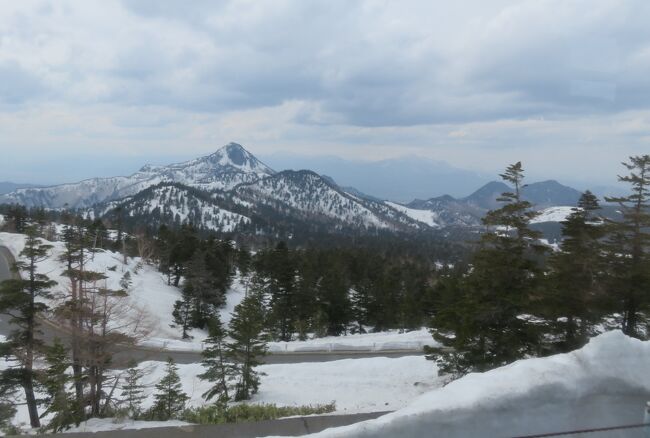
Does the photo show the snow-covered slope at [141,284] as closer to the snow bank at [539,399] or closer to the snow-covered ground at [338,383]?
the snow-covered ground at [338,383]

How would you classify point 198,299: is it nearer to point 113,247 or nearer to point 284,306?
point 284,306

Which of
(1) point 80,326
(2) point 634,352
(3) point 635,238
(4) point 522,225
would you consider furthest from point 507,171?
(1) point 80,326

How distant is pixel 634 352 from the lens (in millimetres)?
4688

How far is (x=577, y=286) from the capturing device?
1540 cm

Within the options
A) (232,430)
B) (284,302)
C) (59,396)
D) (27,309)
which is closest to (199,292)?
(284,302)

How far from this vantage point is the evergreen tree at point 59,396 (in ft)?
38.4

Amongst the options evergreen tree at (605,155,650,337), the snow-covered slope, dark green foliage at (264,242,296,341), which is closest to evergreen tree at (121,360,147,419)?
evergreen tree at (605,155,650,337)

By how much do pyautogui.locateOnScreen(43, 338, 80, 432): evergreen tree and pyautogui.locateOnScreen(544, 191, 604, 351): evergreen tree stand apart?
50.1 feet

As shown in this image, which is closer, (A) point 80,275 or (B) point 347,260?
(A) point 80,275

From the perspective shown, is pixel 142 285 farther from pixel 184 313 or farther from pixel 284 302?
pixel 284 302

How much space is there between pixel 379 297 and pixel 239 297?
783 inches

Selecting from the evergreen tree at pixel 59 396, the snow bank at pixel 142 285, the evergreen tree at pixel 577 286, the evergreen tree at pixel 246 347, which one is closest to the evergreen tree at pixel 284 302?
the snow bank at pixel 142 285

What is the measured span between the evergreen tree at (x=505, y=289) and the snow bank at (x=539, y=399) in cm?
900

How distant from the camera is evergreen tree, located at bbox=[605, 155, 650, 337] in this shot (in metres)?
15.1
